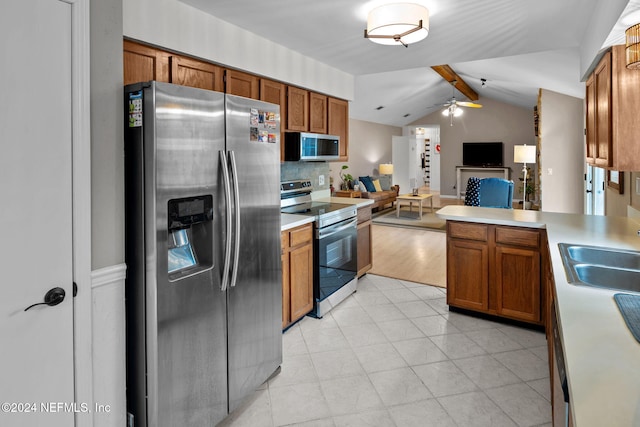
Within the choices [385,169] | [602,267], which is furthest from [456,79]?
[602,267]

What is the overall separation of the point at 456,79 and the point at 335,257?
285 inches

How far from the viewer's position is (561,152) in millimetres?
6734

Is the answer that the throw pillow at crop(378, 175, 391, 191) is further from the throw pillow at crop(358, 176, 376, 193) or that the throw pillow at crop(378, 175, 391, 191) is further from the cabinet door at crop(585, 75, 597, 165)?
the cabinet door at crop(585, 75, 597, 165)

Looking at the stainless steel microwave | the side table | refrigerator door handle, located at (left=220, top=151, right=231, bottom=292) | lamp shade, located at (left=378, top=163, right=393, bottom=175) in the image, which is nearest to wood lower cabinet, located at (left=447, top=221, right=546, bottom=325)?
the stainless steel microwave

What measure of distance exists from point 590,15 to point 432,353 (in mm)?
2551

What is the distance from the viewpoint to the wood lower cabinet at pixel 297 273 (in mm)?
2941

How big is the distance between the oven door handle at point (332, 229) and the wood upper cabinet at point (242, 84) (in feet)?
4.05

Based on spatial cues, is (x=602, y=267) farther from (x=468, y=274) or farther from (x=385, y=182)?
(x=385, y=182)

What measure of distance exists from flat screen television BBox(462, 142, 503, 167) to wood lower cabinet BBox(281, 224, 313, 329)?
10.0 metres

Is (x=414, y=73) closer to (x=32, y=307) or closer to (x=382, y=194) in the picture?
(x=382, y=194)

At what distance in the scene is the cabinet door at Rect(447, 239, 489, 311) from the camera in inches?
128

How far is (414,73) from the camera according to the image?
811cm

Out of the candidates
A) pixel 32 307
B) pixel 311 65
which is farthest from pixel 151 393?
pixel 311 65

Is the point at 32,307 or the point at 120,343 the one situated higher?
the point at 32,307
